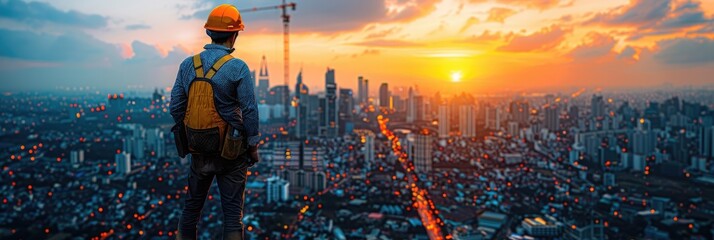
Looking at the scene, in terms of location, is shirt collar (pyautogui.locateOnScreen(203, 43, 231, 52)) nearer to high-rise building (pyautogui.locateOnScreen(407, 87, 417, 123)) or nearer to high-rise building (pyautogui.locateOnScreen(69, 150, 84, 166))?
high-rise building (pyautogui.locateOnScreen(69, 150, 84, 166))

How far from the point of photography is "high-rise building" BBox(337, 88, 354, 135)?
748 inches

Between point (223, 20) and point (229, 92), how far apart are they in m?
0.17

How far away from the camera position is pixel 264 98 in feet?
66.8

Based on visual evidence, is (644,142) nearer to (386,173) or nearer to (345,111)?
(386,173)

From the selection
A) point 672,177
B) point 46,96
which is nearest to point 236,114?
point 672,177

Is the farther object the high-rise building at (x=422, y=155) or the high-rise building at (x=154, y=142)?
the high-rise building at (x=154, y=142)

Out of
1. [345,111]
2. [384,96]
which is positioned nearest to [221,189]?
[345,111]

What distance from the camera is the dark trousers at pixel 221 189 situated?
121cm

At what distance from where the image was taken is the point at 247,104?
1153 millimetres

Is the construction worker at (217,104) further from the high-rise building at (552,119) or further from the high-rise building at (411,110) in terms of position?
the high-rise building at (411,110)

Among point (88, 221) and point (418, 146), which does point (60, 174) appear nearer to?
point (88, 221)

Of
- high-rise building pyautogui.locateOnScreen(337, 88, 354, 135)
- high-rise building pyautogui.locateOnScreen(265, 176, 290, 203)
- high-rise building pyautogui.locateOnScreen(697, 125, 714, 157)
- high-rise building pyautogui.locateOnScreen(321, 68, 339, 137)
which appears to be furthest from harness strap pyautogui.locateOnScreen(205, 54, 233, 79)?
high-rise building pyautogui.locateOnScreen(337, 88, 354, 135)

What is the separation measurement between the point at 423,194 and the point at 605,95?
11685 mm

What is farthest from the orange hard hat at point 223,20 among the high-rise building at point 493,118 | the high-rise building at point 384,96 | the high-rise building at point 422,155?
the high-rise building at point 384,96
